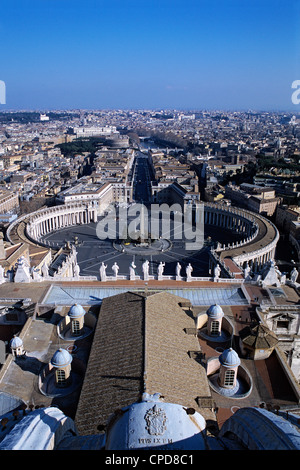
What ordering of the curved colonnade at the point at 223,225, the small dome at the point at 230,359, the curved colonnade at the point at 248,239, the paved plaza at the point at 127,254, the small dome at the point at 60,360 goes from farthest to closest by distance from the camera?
1. the paved plaza at the point at 127,254
2. the curved colonnade at the point at 223,225
3. the curved colonnade at the point at 248,239
4. the small dome at the point at 60,360
5. the small dome at the point at 230,359

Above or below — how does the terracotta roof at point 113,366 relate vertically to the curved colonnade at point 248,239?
above

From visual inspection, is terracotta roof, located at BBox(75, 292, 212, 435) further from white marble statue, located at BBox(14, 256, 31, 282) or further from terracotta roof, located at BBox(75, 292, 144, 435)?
white marble statue, located at BBox(14, 256, 31, 282)

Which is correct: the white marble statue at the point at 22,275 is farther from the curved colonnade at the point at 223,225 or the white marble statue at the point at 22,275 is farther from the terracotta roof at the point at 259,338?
the curved colonnade at the point at 223,225

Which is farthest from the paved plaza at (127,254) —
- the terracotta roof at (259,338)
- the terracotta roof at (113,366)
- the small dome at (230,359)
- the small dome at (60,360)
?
the small dome at (230,359)

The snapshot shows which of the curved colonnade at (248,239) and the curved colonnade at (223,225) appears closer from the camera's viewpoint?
the curved colonnade at (248,239)

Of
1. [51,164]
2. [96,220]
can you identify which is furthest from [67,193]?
[51,164]

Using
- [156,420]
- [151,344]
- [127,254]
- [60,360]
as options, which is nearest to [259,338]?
[151,344]

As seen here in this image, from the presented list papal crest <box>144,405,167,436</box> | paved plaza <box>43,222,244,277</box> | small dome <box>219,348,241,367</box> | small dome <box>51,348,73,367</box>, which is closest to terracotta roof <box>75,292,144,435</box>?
small dome <box>51,348,73,367</box>

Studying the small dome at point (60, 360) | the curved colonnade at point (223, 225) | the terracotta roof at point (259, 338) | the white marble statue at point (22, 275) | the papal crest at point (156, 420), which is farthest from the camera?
the curved colonnade at point (223, 225)
